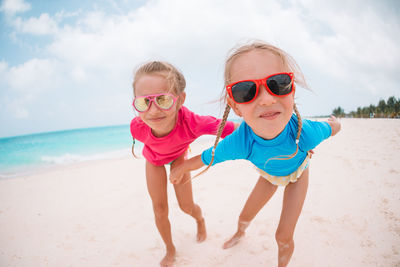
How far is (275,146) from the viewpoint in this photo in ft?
5.98

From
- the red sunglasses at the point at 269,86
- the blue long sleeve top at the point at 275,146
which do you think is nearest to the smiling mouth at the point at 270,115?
the red sunglasses at the point at 269,86

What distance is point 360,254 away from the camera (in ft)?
7.29

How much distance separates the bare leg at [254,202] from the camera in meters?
2.42

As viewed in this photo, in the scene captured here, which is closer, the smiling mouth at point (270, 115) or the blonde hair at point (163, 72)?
the smiling mouth at point (270, 115)

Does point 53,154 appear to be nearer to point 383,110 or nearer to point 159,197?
point 159,197

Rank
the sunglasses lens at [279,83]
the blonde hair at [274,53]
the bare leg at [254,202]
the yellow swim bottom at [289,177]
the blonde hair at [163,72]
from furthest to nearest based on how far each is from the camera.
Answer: the bare leg at [254,202], the blonde hair at [163,72], the yellow swim bottom at [289,177], the blonde hair at [274,53], the sunglasses lens at [279,83]

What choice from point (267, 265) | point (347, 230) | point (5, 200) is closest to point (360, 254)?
point (347, 230)

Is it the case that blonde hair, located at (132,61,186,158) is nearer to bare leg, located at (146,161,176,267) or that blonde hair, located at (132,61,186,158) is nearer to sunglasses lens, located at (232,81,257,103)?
sunglasses lens, located at (232,81,257,103)

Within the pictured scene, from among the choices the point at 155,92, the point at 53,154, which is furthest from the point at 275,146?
the point at 53,154

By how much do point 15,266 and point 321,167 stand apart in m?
6.05

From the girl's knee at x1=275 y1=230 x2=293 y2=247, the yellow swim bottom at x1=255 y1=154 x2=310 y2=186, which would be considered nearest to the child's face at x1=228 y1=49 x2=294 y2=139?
the yellow swim bottom at x1=255 y1=154 x2=310 y2=186

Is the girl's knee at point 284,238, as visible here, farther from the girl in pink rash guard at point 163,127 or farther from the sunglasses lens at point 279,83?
the sunglasses lens at point 279,83

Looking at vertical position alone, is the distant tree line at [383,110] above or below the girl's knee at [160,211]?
above

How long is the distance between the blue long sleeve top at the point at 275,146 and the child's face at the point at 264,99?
21 centimetres
